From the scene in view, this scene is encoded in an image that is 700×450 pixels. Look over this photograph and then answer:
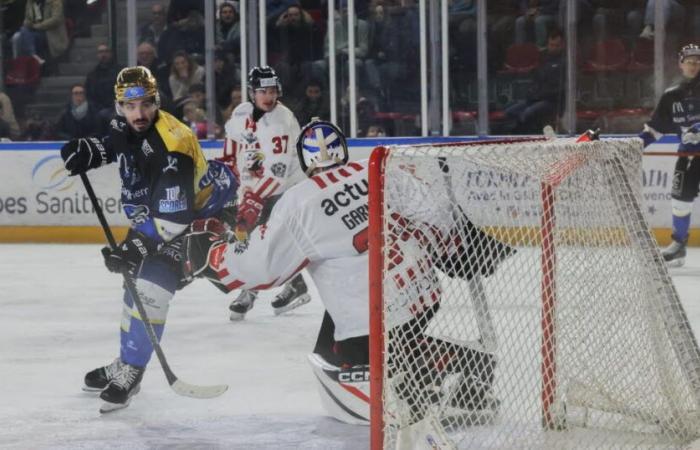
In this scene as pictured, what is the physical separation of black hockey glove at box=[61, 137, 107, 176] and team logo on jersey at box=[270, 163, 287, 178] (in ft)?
6.39

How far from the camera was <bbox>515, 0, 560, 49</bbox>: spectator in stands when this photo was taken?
27.7ft

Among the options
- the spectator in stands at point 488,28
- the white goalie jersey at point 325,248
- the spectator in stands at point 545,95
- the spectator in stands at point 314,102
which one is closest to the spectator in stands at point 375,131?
the spectator in stands at point 314,102

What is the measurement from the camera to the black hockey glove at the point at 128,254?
3.98m

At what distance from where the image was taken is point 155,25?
29.9 ft

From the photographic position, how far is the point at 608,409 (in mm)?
3381

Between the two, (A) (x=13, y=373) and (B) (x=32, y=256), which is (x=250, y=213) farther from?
(B) (x=32, y=256)

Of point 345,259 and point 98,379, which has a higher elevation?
point 345,259

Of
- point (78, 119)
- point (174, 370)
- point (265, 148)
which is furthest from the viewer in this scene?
point (78, 119)

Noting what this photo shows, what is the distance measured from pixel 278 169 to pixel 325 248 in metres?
2.67

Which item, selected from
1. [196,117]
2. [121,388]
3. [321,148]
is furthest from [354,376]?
[196,117]

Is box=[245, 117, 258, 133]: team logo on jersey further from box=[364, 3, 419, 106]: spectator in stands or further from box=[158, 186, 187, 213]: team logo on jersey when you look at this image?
box=[364, 3, 419, 106]: spectator in stands

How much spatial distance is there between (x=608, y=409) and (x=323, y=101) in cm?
548

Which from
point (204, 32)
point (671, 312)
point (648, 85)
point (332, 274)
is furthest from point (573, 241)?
point (204, 32)

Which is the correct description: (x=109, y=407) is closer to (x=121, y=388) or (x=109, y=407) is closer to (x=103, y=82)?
(x=121, y=388)
